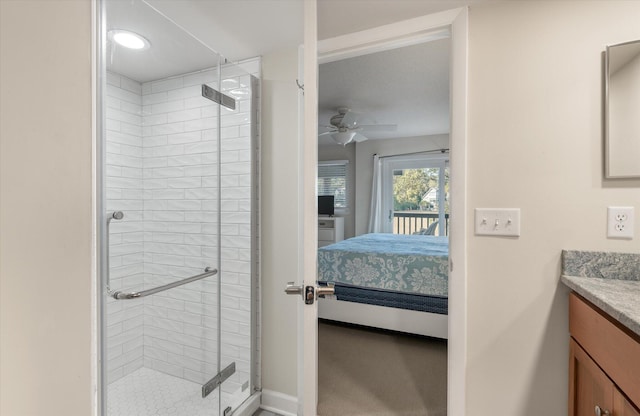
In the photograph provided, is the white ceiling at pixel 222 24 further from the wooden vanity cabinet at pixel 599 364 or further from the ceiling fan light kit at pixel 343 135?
the ceiling fan light kit at pixel 343 135

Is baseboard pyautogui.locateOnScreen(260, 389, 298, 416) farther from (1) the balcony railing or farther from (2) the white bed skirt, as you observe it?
(1) the balcony railing

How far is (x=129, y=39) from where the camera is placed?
1.23 metres

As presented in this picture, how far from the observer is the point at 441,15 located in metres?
1.45

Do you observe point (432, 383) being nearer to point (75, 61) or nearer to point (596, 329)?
point (596, 329)

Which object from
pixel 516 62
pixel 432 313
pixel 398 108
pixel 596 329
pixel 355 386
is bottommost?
pixel 355 386

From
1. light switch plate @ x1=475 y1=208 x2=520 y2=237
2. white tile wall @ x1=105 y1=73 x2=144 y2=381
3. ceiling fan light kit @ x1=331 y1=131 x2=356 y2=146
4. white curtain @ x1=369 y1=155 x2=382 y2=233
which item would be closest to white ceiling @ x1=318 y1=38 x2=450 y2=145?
ceiling fan light kit @ x1=331 y1=131 x2=356 y2=146

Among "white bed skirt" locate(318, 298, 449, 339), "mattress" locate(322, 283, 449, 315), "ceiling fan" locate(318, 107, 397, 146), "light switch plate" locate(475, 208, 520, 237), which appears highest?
"ceiling fan" locate(318, 107, 397, 146)

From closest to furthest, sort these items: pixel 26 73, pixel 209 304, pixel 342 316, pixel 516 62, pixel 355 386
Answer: pixel 26 73, pixel 516 62, pixel 209 304, pixel 355 386, pixel 342 316

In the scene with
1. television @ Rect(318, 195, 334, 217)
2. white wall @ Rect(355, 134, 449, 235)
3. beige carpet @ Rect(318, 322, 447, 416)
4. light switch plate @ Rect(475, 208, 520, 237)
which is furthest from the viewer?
television @ Rect(318, 195, 334, 217)

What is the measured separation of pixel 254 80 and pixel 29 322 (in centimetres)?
142

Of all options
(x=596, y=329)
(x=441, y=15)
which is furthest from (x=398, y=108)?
(x=596, y=329)

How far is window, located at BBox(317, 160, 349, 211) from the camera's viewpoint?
19.2ft

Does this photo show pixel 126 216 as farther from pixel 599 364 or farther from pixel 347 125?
pixel 347 125

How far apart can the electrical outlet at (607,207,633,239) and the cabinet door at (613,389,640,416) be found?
0.64 meters
